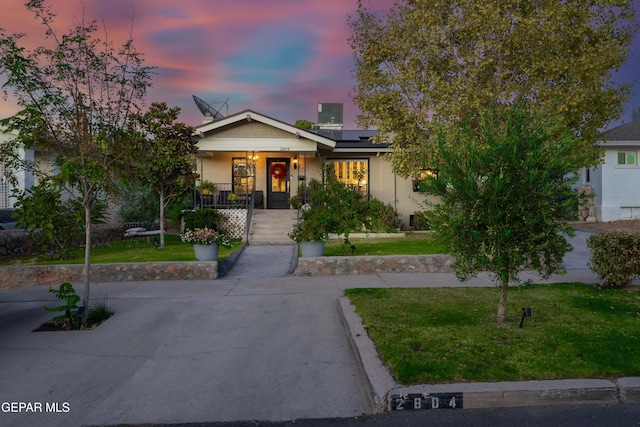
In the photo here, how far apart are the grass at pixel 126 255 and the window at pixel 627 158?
21996 mm

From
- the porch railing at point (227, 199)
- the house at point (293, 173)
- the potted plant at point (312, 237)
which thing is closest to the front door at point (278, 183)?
the house at point (293, 173)

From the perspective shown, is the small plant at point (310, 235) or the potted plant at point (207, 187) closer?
the small plant at point (310, 235)

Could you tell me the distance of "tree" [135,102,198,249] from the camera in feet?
47.8

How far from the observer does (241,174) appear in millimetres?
21375

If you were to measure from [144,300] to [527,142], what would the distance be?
7.11 metres

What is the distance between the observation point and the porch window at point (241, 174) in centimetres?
2114

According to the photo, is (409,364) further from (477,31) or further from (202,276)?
(477,31)

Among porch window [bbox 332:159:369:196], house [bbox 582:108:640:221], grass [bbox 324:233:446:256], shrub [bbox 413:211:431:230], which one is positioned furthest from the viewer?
house [bbox 582:108:640:221]

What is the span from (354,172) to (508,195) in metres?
16.5

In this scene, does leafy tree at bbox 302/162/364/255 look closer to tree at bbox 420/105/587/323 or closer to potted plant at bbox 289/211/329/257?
potted plant at bbox 289/211/329/257

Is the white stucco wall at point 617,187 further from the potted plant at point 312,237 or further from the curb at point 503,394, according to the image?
the curb at point 503,394

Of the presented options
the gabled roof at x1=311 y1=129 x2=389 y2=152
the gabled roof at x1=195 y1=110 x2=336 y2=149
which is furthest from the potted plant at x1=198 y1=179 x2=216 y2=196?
the gabled roof at x1=311 y1=129 x2=389 y2=152

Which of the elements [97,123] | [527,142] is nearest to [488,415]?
[527,142]

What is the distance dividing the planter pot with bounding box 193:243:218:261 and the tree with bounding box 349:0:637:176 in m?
7.14
